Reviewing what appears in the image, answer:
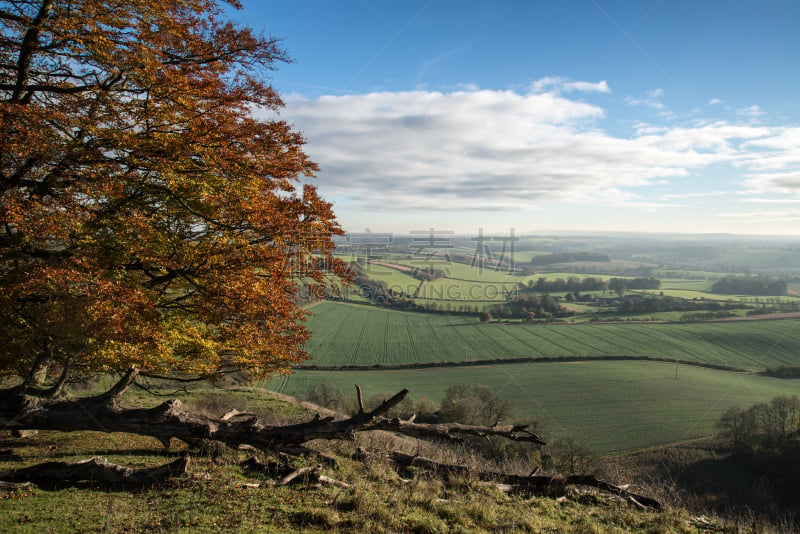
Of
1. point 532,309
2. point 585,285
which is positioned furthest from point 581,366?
Answer: point 585,285

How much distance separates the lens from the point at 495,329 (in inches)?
2490

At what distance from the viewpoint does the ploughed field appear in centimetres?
3391

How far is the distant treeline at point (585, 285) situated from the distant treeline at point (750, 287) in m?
14.1

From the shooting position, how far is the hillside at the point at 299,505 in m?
5.41

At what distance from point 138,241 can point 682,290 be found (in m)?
114

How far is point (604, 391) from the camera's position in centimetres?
3934

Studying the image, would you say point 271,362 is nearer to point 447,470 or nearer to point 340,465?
point 340,465

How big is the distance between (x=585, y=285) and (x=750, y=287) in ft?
134

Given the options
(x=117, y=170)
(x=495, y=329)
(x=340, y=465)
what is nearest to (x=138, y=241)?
(x=117, y=170)

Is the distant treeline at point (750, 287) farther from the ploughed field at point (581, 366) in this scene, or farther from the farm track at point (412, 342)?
the farm track at point (412, 342)

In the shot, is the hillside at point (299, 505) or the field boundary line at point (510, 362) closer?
the hillside at point (299, 505)

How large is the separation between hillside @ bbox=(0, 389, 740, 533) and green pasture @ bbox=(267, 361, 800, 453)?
25469 millimetres

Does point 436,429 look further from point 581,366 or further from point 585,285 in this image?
point 585,285

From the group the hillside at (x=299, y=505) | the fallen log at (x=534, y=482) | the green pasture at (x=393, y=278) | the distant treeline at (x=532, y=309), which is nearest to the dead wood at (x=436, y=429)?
the fallen log at (x=534, y=482)
